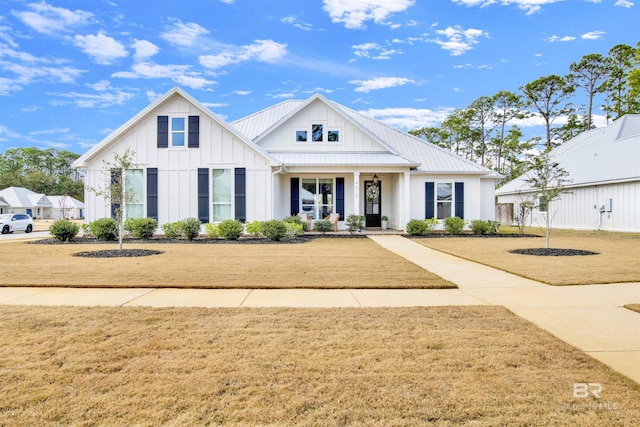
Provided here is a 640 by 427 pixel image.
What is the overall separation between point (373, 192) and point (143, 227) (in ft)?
37.7

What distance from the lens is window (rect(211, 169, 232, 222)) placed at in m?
16.9

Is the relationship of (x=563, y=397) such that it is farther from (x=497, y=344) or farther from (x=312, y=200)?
(x=312, y=200)

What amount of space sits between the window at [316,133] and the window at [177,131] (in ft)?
21.2

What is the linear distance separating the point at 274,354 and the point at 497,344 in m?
2.20

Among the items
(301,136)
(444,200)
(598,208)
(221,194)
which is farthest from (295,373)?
(598,208)

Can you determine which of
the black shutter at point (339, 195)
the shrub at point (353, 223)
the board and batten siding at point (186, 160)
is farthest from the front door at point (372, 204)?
the board and batten siding at point (186, 160)

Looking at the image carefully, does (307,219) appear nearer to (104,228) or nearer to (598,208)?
(104,228)

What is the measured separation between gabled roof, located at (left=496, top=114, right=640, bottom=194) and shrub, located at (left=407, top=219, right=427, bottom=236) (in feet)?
23.7

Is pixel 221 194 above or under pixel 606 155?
under

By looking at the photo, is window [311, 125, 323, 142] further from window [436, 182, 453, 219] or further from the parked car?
the parked car

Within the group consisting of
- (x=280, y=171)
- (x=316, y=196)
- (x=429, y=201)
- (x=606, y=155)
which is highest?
(x=606, y=155)

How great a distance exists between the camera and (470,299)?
231 inches

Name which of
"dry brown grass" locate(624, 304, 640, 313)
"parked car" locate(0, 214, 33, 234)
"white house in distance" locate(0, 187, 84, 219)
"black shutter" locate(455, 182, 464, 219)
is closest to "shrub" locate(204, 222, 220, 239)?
"black shutter" locate(455, 182, 464, 219)

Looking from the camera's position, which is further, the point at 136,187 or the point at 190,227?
the point at 136,187
